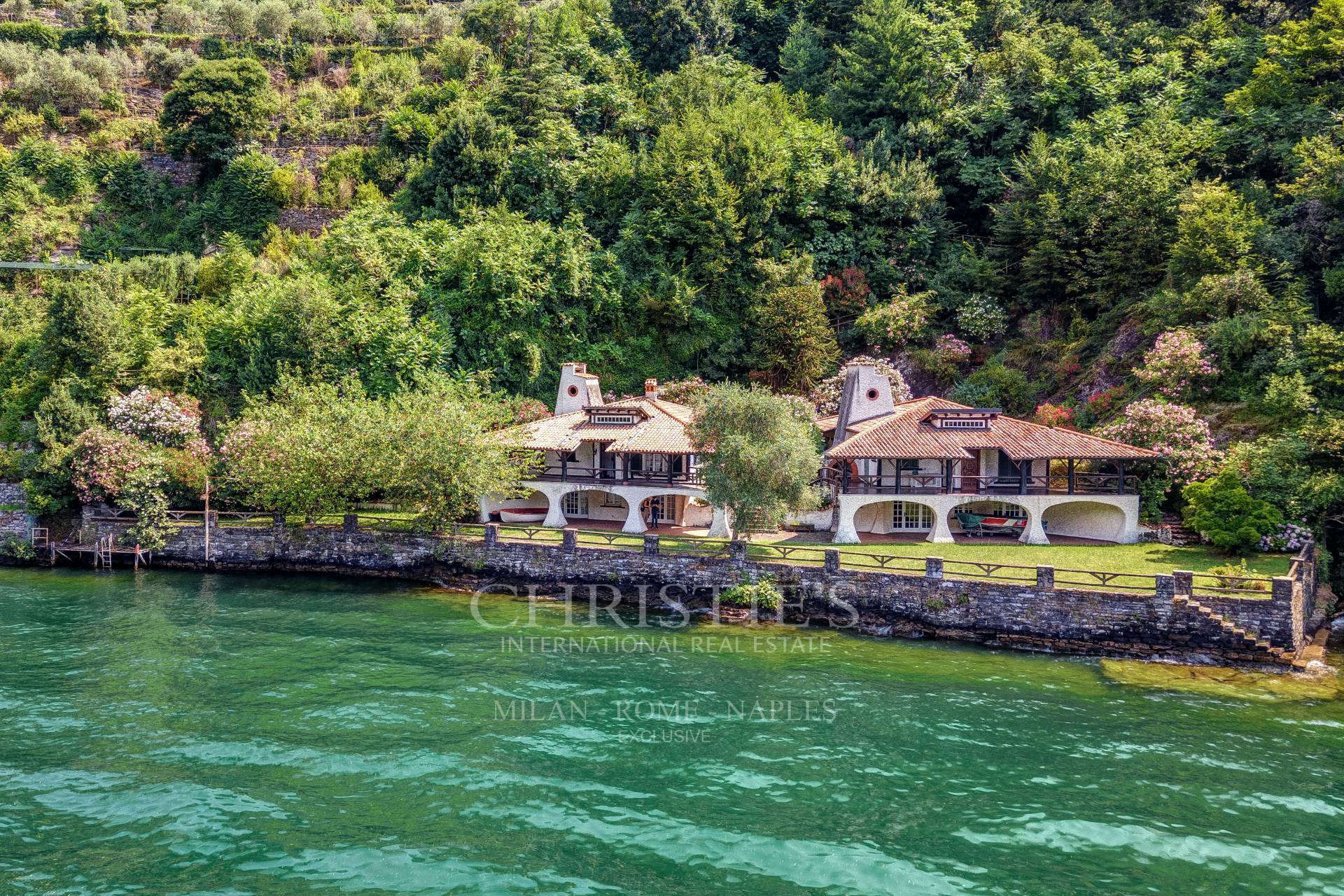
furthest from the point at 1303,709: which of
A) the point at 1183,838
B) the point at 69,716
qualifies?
the point at 69,716

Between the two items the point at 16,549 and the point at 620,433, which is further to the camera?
the point at 620,433

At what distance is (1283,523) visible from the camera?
1239 inches

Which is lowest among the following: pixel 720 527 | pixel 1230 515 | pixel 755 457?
pixel 720 527

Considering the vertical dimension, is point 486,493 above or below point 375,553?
Answer: above

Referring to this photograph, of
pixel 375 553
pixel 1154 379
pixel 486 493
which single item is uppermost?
pixel 1154 379

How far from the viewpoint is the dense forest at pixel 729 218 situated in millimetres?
41219

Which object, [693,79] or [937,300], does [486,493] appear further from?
[693,79]

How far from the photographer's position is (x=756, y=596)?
32250 mm

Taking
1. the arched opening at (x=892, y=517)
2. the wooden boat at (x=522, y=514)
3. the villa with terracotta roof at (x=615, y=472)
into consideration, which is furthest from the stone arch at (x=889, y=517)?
the wooden boat at (x=522, y=514)

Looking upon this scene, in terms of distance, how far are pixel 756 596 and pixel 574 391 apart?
18.8 m

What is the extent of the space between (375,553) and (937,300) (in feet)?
114

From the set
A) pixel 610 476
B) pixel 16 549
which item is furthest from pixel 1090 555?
pixel 16 549

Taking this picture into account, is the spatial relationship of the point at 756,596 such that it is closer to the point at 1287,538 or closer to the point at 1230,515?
the point at 1230,515

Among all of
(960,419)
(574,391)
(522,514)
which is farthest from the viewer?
(574,391)
